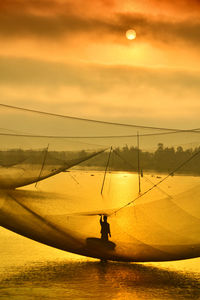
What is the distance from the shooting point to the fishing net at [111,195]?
357 inches

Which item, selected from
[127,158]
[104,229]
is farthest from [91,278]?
[127,158]

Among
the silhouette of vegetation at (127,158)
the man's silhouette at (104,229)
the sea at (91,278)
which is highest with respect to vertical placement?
the silhouette of vegetation at (127,158)

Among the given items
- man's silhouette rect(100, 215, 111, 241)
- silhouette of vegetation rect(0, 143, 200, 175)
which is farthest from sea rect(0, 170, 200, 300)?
man's silhouette rect(100, 215, 111, 241)

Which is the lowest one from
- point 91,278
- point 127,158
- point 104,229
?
point 91,278

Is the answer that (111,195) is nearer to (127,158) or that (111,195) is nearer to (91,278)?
(127,158)

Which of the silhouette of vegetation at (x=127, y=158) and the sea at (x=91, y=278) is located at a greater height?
the silhouette of vegetation at (x=127, y=158)

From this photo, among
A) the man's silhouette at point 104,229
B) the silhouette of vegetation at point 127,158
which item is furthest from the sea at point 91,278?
the man's silhouette at point 104,229

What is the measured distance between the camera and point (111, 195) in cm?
1012

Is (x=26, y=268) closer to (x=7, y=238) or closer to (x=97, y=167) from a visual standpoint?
(x=97, y=167)

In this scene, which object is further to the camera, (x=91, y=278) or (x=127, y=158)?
(x=127, y=158)

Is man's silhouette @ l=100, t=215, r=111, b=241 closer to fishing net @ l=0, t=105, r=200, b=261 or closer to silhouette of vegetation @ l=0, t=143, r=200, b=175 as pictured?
fishing net @ l=0, t=105, r=200, b=261

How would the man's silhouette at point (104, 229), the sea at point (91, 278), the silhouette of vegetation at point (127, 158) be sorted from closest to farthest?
1. the sea at point (91, 278)
2. the silhouette of vegetation at point (127, 158)
3. the man's silhouette at point (104, 229)

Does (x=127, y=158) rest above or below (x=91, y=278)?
above

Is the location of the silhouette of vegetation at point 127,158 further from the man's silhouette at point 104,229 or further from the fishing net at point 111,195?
the man's silhouette at point 104,229
